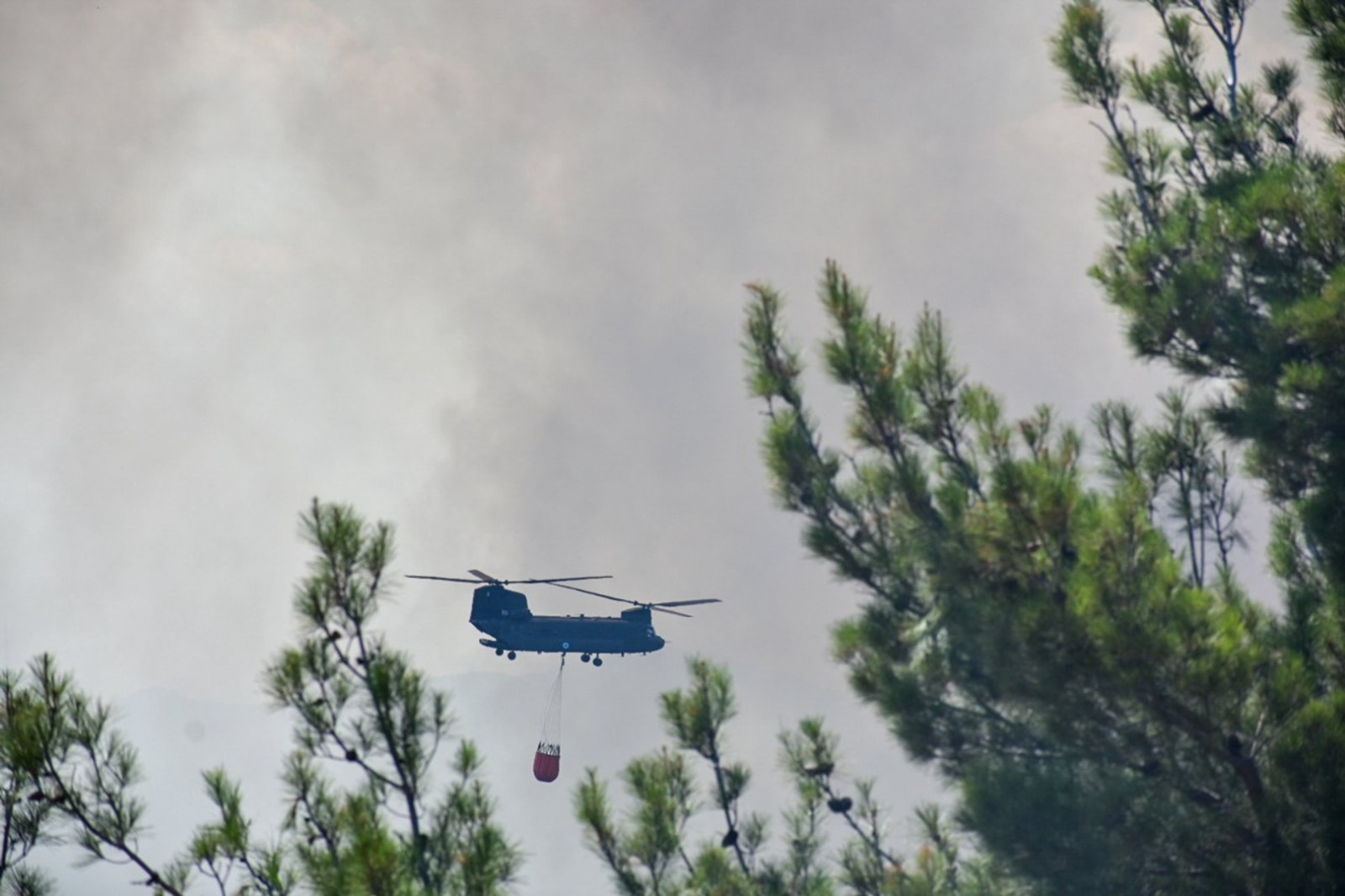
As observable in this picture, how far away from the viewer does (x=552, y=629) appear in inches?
1280

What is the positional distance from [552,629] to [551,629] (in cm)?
4

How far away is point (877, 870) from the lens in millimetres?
11625

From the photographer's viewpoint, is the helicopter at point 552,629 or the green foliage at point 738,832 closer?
the green foliage at point 738,832

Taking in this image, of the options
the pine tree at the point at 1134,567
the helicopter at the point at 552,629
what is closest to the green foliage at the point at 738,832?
the pine tree at the point at 1134,567

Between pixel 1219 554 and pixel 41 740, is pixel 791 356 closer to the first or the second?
pixel 1219 554

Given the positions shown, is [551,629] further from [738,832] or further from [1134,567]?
[1134,567]

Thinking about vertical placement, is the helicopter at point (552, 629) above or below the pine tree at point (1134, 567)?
above

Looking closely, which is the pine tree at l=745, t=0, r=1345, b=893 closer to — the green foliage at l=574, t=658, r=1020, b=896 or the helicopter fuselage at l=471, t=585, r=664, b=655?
the green foliage at l=574, t=658, r=1020, b=896

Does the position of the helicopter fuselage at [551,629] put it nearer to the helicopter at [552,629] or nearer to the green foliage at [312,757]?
the helicopter at [552,629]

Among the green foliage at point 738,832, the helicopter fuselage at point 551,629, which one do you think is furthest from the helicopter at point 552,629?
the green foliage at point 738,832

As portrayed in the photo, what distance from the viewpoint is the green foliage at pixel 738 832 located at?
1030cm

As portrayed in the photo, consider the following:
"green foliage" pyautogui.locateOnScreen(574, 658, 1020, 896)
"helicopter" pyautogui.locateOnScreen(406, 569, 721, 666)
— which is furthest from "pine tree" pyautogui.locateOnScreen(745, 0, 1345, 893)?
"helicopter" pyautogui.locateOnScreen(406, 569, 721, 666)

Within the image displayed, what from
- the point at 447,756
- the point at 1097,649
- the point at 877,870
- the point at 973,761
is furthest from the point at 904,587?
the point at 447,756

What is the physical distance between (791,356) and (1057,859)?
4.28 m
